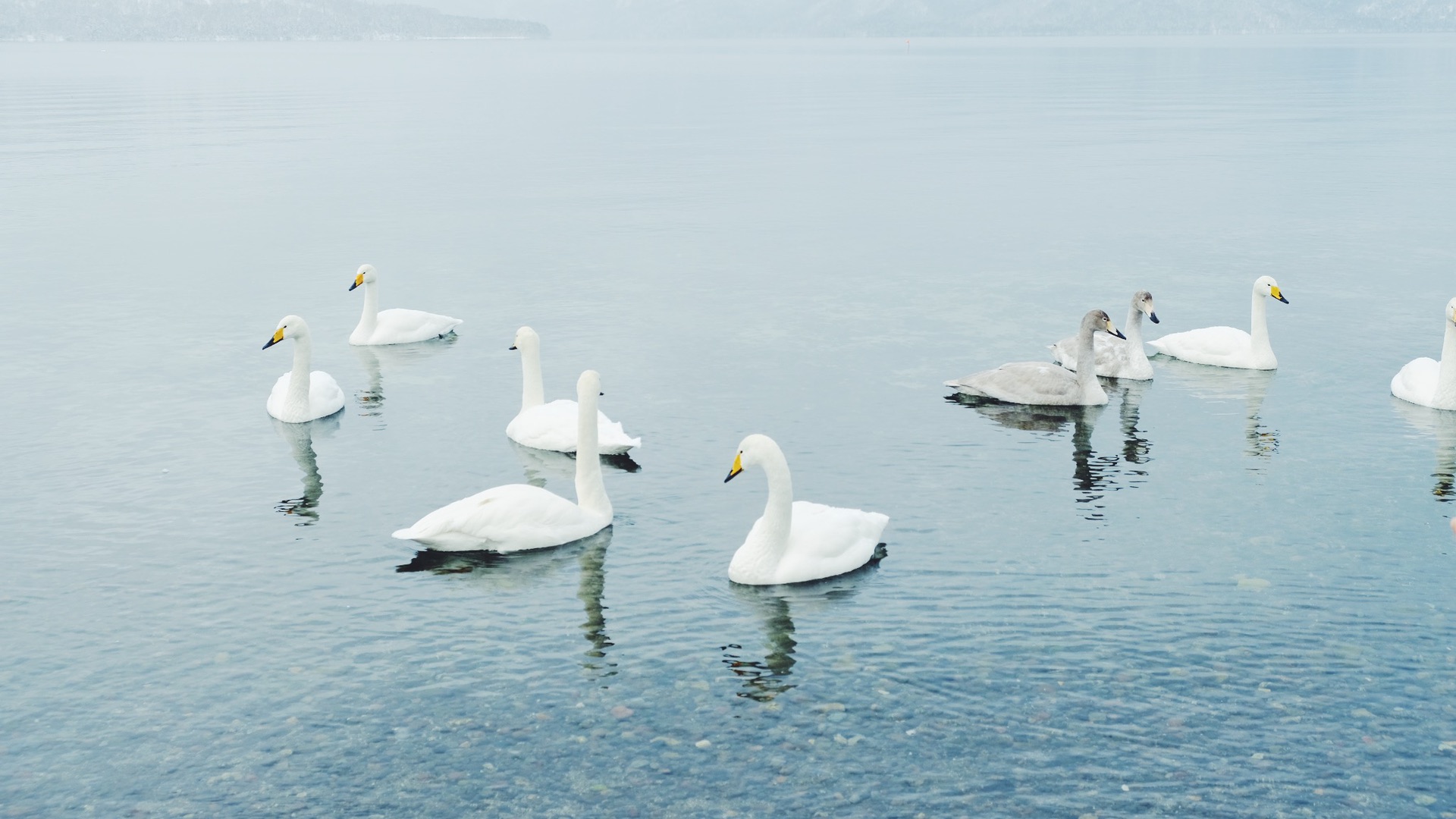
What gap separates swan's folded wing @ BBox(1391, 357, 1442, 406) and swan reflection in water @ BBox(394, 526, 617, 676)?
12458 mm

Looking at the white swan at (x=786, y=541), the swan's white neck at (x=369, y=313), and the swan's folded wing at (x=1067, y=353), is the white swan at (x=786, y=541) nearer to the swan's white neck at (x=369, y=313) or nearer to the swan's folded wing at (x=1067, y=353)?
the swan's folded wing at (x=1067, y=353)

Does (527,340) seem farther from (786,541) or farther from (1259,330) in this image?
(1259,330)

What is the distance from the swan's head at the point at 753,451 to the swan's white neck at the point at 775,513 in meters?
0.01

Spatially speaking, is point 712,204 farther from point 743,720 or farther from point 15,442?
point 743,720

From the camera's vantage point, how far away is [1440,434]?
67.0 ft

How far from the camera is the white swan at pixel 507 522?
15.9 metres

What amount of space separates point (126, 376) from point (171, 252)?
1342 cm

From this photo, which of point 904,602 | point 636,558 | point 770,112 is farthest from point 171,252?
point 770,112

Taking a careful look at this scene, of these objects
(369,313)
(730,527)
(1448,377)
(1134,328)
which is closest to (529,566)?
(730,527)

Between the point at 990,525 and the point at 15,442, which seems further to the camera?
the point at 15,442

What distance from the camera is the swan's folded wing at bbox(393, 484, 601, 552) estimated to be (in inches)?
626

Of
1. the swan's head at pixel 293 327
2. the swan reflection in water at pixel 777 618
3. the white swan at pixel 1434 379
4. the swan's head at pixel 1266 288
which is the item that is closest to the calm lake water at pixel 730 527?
the swan reflection in water at pixel 777 618

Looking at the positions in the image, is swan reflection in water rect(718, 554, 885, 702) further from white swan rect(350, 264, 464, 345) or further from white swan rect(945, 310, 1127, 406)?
white swan rect(350, 264, 464, 345)

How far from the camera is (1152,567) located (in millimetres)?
15523
